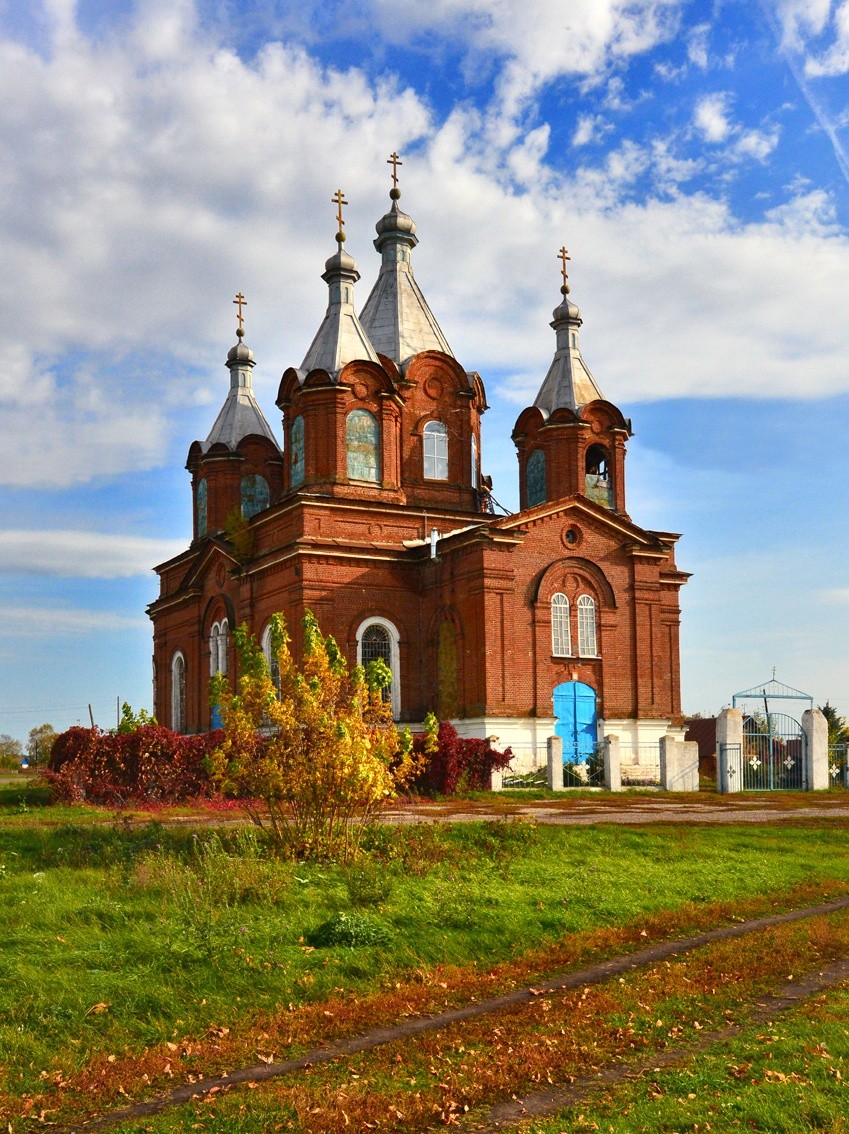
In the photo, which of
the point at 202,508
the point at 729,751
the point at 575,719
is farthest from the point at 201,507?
the point at 729,751

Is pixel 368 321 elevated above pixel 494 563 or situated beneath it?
elevated above

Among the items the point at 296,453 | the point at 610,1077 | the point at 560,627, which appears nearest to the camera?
the point at 610,1077

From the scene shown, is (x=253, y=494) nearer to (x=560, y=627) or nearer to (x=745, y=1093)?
(x=560, y=627)

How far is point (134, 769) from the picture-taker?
869 inches

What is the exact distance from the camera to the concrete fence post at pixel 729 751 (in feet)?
88.3

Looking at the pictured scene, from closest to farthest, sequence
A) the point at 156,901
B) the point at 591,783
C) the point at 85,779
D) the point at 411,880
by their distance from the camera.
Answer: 1. the point at 156,901
2. the point at 411,880
3. the point at 85,779
4. the point at 591,783

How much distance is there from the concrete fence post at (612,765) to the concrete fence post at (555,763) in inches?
55.2

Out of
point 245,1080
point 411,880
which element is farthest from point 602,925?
point 245,1080

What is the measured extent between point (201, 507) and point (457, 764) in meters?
17.5

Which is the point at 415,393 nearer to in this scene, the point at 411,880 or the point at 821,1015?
the point at 411,880

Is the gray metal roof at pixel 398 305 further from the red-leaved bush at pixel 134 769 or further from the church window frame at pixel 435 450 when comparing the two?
the red-leaved bush at pixel 134 769

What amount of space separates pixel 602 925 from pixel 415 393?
23.9 m

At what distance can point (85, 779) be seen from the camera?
71.3 ft

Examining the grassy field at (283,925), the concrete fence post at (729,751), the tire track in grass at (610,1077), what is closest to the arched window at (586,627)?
the concrete fence post at (729,751)
